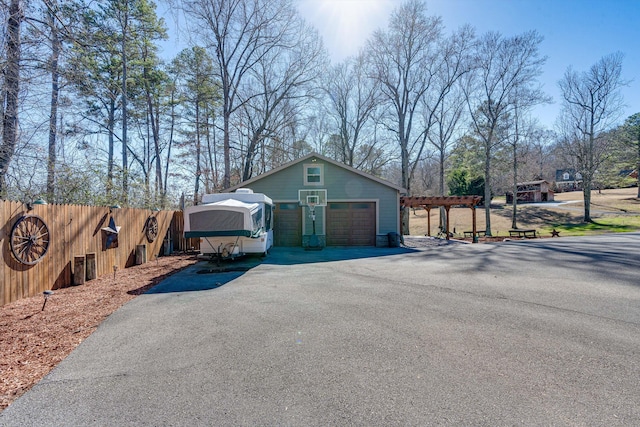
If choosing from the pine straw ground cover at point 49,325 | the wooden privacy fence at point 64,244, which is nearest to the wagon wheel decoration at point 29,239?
the wooden privacy fence at point 64,244

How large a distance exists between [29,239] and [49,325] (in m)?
2.35

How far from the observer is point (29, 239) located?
5.63 metres

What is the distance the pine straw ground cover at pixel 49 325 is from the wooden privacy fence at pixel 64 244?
13.0 inches

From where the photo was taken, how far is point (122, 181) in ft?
37.6

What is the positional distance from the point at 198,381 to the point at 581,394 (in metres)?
3.51

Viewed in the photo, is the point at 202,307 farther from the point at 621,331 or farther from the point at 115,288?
the point at 621,331

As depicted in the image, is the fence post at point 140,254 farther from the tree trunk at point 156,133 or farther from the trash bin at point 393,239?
the tree trunk at point 156,133

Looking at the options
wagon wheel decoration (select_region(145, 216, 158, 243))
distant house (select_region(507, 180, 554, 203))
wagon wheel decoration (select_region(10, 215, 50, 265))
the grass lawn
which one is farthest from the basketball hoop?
distant house (select_region(507, 180, 554, 203))

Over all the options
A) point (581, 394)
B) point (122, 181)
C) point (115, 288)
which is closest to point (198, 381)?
point (581, 394)

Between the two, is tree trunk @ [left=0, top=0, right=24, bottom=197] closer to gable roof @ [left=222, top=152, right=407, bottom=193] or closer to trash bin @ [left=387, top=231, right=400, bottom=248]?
gable roof @ [left=222, top=152, right=407, bottom=193]

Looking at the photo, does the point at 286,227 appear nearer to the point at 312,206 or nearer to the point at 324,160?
the point at 312,206

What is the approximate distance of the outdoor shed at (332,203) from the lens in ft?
49.5

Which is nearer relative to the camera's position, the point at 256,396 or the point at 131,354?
the point at 256,396

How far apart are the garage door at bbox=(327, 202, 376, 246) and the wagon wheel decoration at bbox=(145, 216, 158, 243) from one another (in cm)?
777
